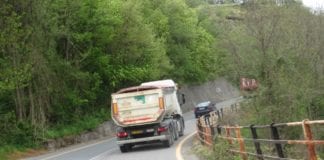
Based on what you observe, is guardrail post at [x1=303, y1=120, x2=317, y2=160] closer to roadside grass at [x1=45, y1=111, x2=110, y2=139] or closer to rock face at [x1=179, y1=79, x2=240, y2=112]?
roadside grass at [x1=45, y1=111, x2=110, y2=139]

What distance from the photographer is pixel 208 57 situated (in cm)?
9450

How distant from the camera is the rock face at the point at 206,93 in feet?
274

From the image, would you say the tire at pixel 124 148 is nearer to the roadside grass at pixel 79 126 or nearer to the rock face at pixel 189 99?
the rock face at pixel 189 99

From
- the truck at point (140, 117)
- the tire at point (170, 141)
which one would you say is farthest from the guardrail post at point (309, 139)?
the tire at point (170, 141)

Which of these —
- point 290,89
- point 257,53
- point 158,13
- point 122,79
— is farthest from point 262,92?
point 158,13

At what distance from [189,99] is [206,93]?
9.25 m

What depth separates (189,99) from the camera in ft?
276

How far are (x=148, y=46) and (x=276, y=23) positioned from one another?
62.4ft

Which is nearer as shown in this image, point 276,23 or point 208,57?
point 276,23

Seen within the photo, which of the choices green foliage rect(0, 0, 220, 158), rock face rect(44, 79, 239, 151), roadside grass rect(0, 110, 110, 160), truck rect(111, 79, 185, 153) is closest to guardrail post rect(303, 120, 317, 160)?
truck rect(111, 79, 185, 153)

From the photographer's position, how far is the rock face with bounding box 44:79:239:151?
42.8m

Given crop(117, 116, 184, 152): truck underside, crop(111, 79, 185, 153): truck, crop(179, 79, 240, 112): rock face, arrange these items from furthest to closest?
crop(179, 79, 240, 112): rock face
crop(111, 79, 185, 153): truck
crop(117, 116, 184, 152): truck underside

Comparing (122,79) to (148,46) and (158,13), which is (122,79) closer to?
(148,46)

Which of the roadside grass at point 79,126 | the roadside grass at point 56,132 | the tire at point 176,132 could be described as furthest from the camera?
the roadside grass at point 79,126
